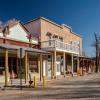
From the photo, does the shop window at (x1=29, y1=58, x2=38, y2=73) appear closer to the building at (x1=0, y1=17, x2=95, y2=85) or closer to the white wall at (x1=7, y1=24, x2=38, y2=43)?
the building at (x1=0, y1=17, x2=95, y2=85)

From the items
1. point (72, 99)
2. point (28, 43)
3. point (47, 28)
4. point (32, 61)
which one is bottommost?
A: point (72, 99)

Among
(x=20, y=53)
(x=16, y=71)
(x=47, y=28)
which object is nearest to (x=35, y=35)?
(x=47, y=28)

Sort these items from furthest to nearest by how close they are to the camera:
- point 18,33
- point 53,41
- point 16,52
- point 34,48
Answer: point 53,41
point 34,48
point 18,33
point 16,52

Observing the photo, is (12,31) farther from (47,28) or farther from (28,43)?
(47,28)

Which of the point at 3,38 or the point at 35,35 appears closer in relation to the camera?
the point at 3,38

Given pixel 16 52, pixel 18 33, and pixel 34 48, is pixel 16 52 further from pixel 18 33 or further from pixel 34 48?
pixel 34 48

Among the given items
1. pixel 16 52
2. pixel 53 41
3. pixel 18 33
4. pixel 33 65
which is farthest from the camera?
pixel 53 41

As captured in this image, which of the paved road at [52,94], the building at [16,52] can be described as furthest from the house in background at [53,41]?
the paved road at [52,94]

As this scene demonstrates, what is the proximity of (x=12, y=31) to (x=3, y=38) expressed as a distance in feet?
6.37

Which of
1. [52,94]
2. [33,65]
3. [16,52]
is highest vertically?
[16,52]

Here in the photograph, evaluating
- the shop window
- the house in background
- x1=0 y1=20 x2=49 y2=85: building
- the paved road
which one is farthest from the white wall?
the paved road

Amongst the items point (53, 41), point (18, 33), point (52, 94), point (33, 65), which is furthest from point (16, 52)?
point (52, 94)

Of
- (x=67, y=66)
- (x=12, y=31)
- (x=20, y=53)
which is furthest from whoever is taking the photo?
(x=67, y=66)

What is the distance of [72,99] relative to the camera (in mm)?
11234
